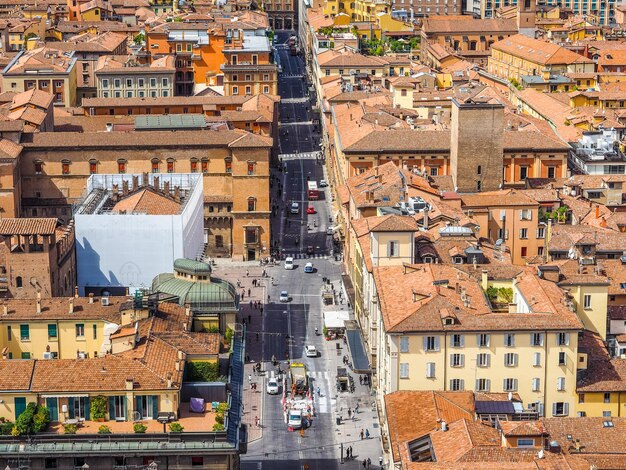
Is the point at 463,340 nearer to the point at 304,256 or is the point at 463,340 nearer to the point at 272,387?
the point at 272,387

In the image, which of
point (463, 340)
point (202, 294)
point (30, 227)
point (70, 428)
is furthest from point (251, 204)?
point (70, 428)

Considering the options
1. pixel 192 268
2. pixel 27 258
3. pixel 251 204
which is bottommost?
pixel 251 204

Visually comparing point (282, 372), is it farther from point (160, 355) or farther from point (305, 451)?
point (160, 355)

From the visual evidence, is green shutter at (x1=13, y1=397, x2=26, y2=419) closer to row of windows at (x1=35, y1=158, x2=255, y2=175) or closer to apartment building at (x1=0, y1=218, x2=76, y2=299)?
apartment building at (x1=0, y1=218, x2=76, y2=299)

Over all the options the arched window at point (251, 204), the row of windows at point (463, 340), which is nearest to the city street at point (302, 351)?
the arched window at point (251, 204)

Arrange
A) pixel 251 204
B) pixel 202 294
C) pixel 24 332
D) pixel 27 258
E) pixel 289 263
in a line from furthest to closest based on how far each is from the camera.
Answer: pixel 251 204 < pixel 289 263 < pixel 27 258 < pixel 202 294 < pixel 24 332

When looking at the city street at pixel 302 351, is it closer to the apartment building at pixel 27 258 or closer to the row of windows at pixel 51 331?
the row of windows at pixel 51 331

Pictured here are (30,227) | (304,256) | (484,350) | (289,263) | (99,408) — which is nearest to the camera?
(99,408)
